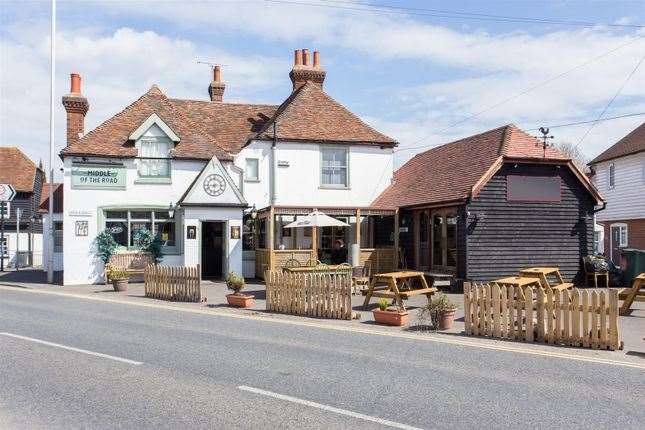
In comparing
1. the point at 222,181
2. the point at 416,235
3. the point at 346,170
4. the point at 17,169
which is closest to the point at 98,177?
the point at 222,181

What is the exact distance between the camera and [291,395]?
7090 millimetres

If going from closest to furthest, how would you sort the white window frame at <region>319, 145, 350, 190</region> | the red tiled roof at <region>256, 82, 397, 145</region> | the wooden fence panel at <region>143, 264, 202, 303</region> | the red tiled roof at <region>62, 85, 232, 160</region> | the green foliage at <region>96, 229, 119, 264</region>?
the wooden fence panel at <region>143, 264, 202, 303</region>, the green foliage at <region>96, 229, 119, 264</region>, the red tiled roof at <region>62, 85, 232, 160</region>, the red tiled roof at <region>256, 82, 397, 145</region>, the white window frame at <region>319, 145, 350, 190</region>

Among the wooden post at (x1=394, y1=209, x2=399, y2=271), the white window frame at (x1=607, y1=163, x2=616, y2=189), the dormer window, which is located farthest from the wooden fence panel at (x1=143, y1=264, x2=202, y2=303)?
the white window frame at (x1=607, y1=163, x2=616, y2=189)

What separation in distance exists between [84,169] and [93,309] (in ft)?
31.7

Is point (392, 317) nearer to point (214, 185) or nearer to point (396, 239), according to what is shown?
point (396, 239)

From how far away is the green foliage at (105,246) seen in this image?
23.4 meters

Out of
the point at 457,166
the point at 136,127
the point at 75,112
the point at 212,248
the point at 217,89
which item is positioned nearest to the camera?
the point at 457,166

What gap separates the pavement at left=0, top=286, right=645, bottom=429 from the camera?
626cm

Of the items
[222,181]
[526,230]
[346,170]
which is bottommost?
[526,230]

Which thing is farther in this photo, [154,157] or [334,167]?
[334,167]

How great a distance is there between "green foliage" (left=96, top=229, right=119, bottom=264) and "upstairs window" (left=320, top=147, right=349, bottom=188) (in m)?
8.98

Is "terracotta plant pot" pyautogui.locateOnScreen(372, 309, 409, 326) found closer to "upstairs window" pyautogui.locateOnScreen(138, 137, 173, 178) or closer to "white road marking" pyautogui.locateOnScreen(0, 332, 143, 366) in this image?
"white road marking" pyautogui.locateOnScreen(0, 332, 143, 366)

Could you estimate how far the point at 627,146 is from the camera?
33031 mm

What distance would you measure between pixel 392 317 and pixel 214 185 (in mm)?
12616
